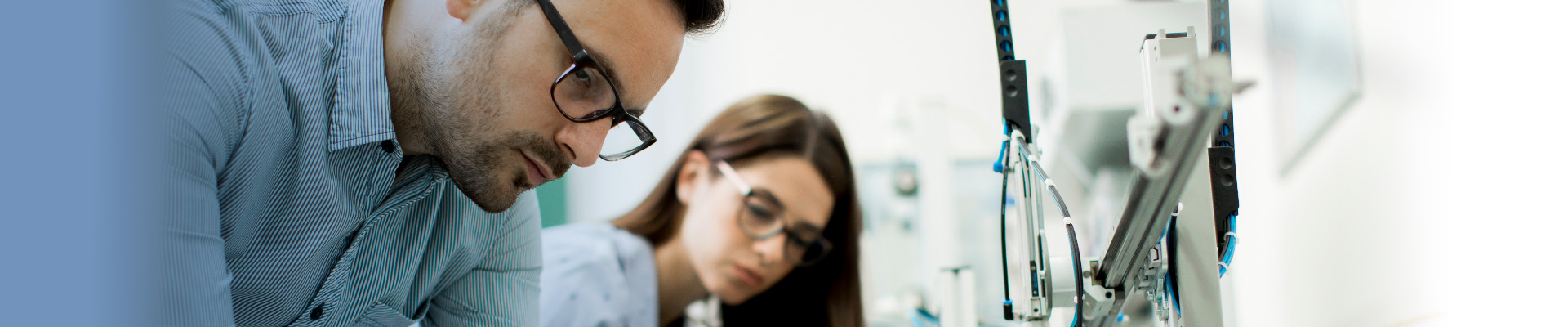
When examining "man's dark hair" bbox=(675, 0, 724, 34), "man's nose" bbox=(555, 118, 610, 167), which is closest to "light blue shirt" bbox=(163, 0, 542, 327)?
"man's nose" bbox=(555, 118, 610, 167)

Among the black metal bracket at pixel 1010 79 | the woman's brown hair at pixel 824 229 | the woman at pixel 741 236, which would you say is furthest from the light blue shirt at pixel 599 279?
the black metal bracket at pixel 1010 79

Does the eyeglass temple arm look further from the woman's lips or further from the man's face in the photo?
the woman's lips

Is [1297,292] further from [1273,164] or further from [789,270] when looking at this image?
[789,270]

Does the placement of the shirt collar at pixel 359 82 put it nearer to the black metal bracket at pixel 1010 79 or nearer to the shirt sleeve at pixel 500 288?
the shirt sleeve at pixel 500 288

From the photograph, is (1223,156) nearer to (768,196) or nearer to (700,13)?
(700,13)

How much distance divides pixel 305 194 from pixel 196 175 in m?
0.18

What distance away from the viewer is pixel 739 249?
1682mm

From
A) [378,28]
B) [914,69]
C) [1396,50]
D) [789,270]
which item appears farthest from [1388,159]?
[914,69]

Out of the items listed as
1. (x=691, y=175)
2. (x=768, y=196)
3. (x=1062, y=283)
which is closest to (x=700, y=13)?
(x=1062, y=283)

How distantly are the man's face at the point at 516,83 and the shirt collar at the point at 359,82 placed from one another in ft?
0.16

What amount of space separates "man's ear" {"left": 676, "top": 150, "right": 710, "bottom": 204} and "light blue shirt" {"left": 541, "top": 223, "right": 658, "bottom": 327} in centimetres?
13

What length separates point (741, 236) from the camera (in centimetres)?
168

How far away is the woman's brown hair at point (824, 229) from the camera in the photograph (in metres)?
1.70

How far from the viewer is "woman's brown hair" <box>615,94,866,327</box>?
170cm
